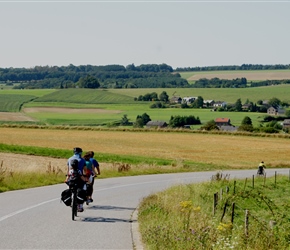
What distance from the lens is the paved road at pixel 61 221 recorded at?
39.1 feet

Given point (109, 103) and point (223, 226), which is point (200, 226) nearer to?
point (223, 226)

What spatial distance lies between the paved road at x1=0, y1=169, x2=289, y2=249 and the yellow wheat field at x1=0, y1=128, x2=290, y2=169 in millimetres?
25737

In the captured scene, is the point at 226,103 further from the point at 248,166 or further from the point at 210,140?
the point at 248,166

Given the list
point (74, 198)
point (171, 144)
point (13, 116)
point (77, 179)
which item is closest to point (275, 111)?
point (13, 116)

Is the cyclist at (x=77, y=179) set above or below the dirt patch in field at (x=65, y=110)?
above

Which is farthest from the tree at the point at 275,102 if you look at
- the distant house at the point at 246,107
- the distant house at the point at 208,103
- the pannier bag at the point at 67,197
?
the pannier bag at the point at 67,197

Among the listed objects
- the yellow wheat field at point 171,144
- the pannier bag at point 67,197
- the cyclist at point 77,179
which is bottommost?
the yellow wheat field at point 171,144

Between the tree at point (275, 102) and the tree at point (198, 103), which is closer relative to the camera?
the tree at point (275, 102)

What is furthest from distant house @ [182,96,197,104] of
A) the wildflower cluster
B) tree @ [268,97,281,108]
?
the wildflower cluster

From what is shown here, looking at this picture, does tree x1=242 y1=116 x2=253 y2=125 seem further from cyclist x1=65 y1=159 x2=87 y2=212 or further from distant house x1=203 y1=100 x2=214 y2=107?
cyclist x1=65 y1=159 x2=87 y2=212

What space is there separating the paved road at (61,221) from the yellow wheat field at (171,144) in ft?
84.4

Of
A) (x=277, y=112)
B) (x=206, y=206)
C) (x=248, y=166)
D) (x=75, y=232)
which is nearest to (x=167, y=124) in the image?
(x=277, y=112)

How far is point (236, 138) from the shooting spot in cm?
6819

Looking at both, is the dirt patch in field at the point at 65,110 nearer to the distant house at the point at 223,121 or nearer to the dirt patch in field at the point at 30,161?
the distant house at the point at 223,121
